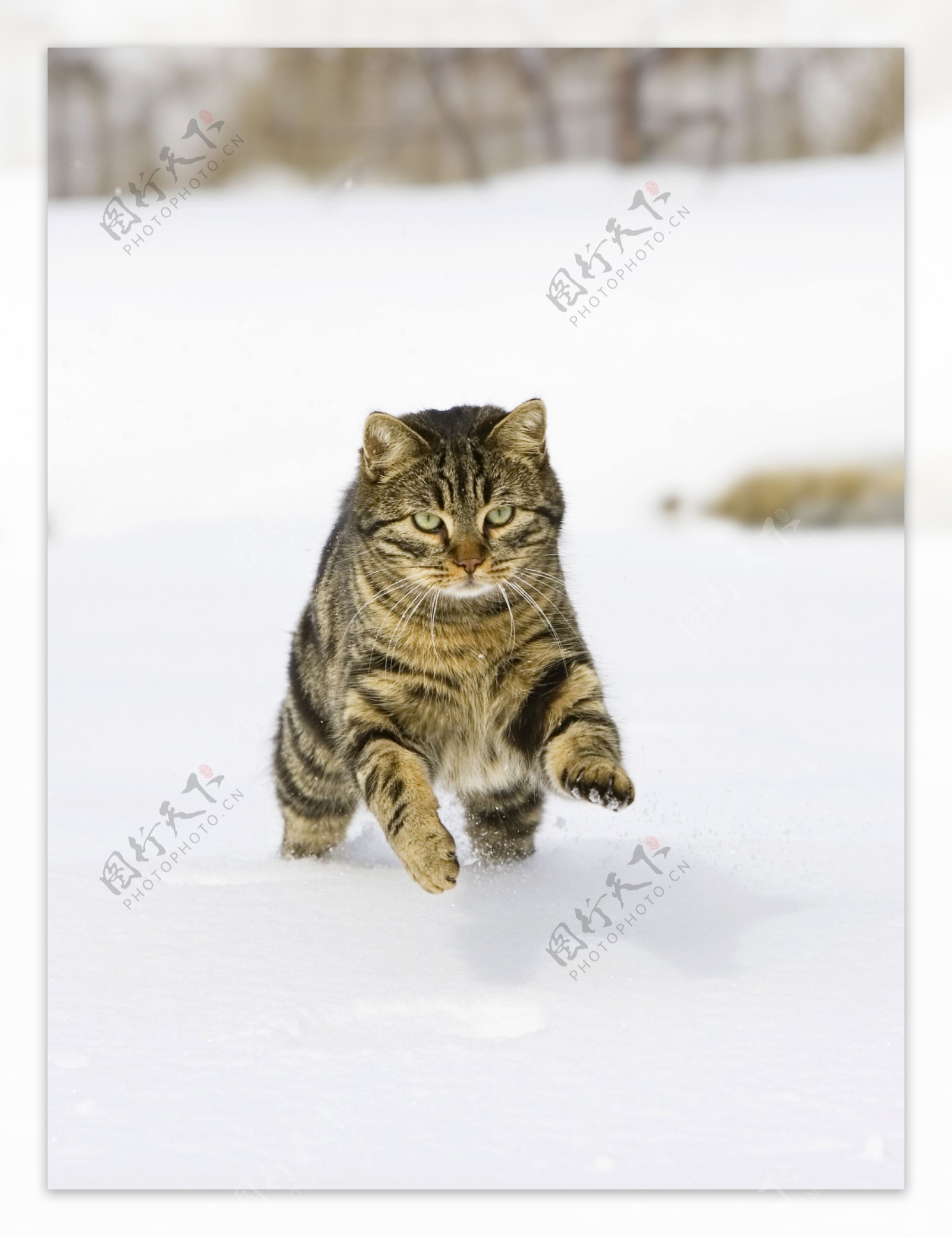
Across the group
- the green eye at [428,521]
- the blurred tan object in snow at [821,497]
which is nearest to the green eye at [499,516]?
the green eye at [428,521]

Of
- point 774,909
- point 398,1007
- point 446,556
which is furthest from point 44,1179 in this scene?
point 774,909

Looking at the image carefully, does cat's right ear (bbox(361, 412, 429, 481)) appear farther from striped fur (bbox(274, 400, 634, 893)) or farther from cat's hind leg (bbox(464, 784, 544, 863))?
cat's hind leg (bbox(464, 784, 544, 863))

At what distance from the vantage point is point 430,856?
2.54 metres

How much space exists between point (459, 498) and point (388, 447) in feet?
0.77

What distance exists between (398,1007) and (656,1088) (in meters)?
0.58

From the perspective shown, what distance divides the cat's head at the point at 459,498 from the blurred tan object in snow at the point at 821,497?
4353 mm

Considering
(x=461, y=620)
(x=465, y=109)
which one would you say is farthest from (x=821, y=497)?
(x=461, y=620)

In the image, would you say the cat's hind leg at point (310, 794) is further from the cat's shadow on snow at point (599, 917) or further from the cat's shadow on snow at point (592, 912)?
the cat's shadow on snow at point (599, 917)

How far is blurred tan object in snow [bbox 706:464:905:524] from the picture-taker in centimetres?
720

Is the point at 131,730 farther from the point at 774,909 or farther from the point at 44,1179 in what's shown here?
the point at 774,909

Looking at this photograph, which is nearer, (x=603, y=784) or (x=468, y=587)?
(x=603, y=784)

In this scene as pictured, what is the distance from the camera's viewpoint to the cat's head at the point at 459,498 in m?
2.98

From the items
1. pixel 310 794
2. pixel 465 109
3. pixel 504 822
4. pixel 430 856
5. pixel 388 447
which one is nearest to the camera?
pixel 430 856

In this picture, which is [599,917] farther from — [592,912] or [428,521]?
[428,521]
